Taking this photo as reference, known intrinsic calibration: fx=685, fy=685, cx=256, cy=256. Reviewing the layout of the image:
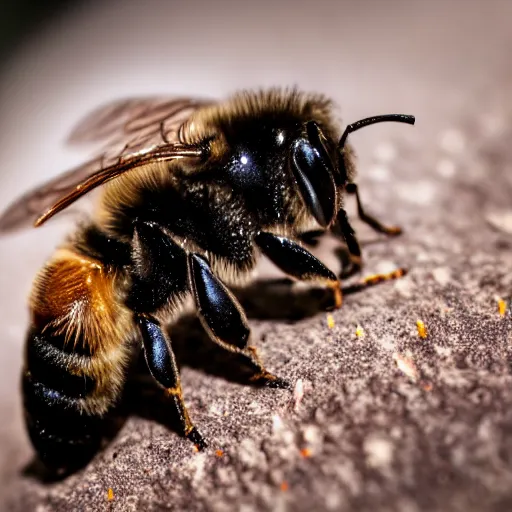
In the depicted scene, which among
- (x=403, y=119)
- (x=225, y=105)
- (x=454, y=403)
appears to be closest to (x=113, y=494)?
(x=454, y=403)

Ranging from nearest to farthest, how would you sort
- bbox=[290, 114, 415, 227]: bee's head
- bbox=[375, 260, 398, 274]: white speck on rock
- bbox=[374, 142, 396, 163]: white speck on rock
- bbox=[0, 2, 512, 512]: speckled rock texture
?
bbox=[0, 2, 512, 512]: speckled rock texture → bbox=[290, 114, 415, 227]: bee's head → bbox=[375, 260, 398, 274]: white speck on rock → bbox=[374, 142, 396, 163]: white speck on rock

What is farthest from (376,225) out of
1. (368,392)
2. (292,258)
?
(368,392)

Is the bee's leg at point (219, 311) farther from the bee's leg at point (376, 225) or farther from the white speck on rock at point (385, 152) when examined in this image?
the white speck on rock at point (385, 152)

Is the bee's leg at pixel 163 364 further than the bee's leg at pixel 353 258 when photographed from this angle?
No

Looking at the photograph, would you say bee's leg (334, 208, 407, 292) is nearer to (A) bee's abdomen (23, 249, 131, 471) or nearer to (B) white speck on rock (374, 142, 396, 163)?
(A) bee's abdomen (23, 249, 131, 471)

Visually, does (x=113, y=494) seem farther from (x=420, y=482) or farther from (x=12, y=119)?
(x=12, y=119)

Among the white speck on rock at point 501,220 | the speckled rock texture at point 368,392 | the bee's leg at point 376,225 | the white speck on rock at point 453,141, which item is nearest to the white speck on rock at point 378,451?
the speckled rock texture at point 368,392

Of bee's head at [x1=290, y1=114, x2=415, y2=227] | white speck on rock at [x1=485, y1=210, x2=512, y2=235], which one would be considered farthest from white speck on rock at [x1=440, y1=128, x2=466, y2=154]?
bee's head at [x1=290, y1=114, x2=415, y2=227]

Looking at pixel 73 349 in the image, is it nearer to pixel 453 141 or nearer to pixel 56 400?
pixel 56 400
